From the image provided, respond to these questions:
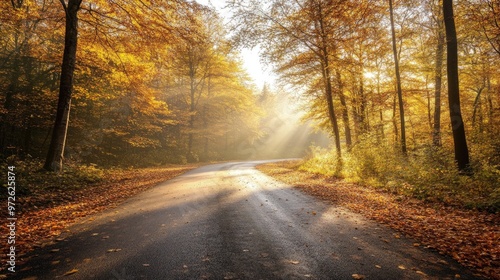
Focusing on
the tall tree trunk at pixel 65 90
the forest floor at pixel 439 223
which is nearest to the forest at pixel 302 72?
the tall tree trunk at pixel 65 90

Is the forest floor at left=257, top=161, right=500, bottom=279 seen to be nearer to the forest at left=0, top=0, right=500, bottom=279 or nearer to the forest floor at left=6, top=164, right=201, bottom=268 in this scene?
the forest at left=0, top=0, right=500, bottom=279

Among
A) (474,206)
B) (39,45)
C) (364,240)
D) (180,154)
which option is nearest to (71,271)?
(364,240)

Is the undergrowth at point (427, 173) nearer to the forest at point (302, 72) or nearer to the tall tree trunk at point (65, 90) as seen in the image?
the forest at point (302, 72)

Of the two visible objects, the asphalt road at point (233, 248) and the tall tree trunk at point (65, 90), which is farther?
the tall tree trunk at point (65, 90)

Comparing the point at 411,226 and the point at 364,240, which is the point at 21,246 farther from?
the point at 411,226

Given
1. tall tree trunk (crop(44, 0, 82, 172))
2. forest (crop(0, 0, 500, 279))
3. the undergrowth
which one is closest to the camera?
forest (crop(0, 0, 500, 279))

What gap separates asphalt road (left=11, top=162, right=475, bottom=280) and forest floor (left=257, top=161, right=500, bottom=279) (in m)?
0.32

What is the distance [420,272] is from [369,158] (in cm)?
973

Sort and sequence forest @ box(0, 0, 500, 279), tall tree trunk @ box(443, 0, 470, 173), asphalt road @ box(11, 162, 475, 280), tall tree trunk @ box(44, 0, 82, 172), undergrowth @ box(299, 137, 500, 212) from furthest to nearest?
tall tree trunk @ box(44, 0, 82, 172) → tall tree trunk @ box(443, 0, 470, 173) → undergrowth @ box(299, 137, 500, 212) → forest @ box(0, 0, 500, 279) → asphalt road @ box(11, 162, 475, 280)

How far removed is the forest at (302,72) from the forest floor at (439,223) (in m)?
0.97

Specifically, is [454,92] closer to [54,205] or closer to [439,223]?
[439,223]

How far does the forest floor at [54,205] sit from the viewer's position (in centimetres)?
485

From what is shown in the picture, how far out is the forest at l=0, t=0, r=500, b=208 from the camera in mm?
9875

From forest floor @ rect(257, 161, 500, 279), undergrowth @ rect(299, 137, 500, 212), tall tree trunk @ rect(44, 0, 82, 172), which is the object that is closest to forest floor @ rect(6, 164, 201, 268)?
tall tree trunk @ rect(44, 0, 82, 172)
